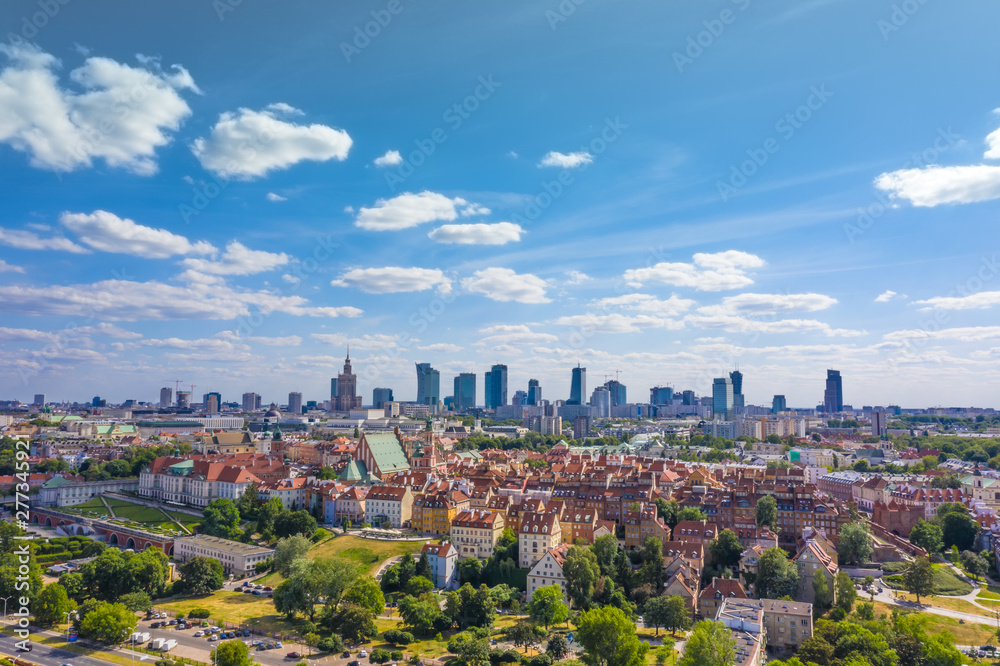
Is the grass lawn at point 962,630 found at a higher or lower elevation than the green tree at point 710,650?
lower

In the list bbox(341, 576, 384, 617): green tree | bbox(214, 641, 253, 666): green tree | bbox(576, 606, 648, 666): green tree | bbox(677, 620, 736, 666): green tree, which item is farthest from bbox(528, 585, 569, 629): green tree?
bbox(214, 641, 253, 666): green tree

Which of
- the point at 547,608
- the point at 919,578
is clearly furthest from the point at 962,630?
the point at 547,608

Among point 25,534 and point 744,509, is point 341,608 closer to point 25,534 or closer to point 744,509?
point 744,509

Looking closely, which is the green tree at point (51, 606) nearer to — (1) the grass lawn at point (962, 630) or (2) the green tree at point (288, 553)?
(2) the green tree at point (288, 553)

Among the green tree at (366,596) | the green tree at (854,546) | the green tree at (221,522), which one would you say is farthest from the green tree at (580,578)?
the green tree at (221,522)

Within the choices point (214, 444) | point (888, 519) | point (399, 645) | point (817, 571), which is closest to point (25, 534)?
point (399, 645)

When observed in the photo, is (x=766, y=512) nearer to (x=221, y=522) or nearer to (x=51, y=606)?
(x=221, y=522)

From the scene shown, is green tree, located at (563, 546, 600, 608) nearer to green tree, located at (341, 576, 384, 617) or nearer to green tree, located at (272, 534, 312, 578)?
green tree, located at (341, 576, 384, 617)

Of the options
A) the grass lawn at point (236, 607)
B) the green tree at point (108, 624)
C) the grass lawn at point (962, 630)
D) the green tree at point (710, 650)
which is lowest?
the grass lawn at point (236, 607)
